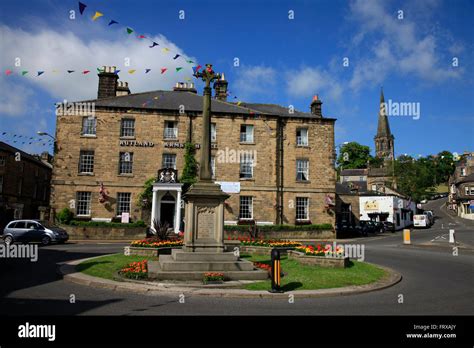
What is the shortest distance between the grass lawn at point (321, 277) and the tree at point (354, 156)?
77071 mm

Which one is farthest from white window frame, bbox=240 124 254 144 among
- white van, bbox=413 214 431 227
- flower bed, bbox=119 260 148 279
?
white van, bbox=413 214 431 227

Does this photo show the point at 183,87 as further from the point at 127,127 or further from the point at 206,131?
the point at 206,131

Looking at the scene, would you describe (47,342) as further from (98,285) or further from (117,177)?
(117,177)

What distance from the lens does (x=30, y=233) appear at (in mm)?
21750

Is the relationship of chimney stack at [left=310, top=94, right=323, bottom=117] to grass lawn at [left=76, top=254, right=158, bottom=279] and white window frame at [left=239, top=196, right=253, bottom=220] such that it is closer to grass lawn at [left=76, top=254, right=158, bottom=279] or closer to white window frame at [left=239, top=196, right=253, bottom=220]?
white window frame at [left=239, top=196, right=253, bottom=220]

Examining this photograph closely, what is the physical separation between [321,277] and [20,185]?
130ft

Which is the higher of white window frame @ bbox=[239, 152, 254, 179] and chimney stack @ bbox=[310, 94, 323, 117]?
chimney stack @ bbox=[310, 94, 323, 117]

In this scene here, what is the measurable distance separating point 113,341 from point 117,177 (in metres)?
25.9

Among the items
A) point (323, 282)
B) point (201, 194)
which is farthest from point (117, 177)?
point (323, 282)

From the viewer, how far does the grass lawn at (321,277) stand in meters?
9.63

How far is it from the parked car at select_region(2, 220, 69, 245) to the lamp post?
578 inches

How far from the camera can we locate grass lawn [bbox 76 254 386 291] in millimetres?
9742

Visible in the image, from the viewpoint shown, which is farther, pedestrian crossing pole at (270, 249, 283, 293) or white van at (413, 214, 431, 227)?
white van at (413, 214, 431, 227)

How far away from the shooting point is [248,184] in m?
31.0
